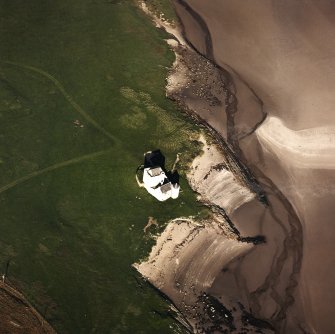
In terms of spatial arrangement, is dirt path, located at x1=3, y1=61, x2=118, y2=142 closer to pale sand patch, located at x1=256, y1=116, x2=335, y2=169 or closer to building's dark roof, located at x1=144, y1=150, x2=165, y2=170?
building's dark roof, located at x1=144, y1=150, x2=165, y2=170

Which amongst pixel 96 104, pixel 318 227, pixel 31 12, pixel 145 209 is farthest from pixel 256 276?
pixel 31 12

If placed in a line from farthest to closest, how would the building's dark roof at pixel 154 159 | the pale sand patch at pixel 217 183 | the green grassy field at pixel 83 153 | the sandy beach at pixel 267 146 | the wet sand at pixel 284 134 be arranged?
the building's dark roof at pixel 154 159, the pale sand patch at pixel 217 183, the wet sand at pixel 284 134, the sandy beach at pixel 267 146, the green grassy field at pixel 83 153

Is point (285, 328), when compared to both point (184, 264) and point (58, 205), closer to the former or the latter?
point (184, 264)

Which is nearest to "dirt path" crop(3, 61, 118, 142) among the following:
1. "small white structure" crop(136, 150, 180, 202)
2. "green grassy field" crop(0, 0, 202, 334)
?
"green grassy field" crop(0, 0, 202, 334)

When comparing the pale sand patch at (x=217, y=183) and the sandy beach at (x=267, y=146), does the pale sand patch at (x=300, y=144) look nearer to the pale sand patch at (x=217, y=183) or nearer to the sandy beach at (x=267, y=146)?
the sandy beach at (x=267, y=146)

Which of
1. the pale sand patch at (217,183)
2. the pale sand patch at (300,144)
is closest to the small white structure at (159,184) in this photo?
the pale sand patch at (217,183)

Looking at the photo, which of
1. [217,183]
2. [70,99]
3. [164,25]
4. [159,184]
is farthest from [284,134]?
[70,99]
